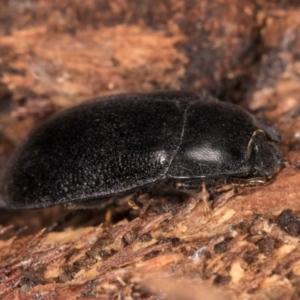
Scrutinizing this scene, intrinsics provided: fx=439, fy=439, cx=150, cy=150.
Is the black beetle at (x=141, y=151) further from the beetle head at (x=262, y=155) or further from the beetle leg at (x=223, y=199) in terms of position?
the beetle leg at (x=223, y=199)

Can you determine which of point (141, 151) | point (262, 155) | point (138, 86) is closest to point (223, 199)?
point (262, 155)

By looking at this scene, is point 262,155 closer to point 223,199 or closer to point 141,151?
point 223,199

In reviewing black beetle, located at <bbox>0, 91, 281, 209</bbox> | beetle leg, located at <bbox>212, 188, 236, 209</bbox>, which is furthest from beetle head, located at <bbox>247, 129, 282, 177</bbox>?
beetle leg, located at <bbox>212, 188, 236, 209</bbox>

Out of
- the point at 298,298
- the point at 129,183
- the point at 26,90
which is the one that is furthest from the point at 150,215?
the point at 26,90

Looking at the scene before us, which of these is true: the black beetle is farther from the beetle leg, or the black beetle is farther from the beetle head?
the beetle leg

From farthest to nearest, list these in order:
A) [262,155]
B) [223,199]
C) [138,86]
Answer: [138,86] → [262,155] → [223,199]

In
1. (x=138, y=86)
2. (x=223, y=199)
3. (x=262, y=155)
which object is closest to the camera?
(x=223, y=199)

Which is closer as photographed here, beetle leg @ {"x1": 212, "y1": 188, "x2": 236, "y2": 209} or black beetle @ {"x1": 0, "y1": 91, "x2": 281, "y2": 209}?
beetle leg @ {"x1": 212, "y1": 188, "x2": 236, "y2": 209}

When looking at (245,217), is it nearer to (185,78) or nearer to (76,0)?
(185,78)
